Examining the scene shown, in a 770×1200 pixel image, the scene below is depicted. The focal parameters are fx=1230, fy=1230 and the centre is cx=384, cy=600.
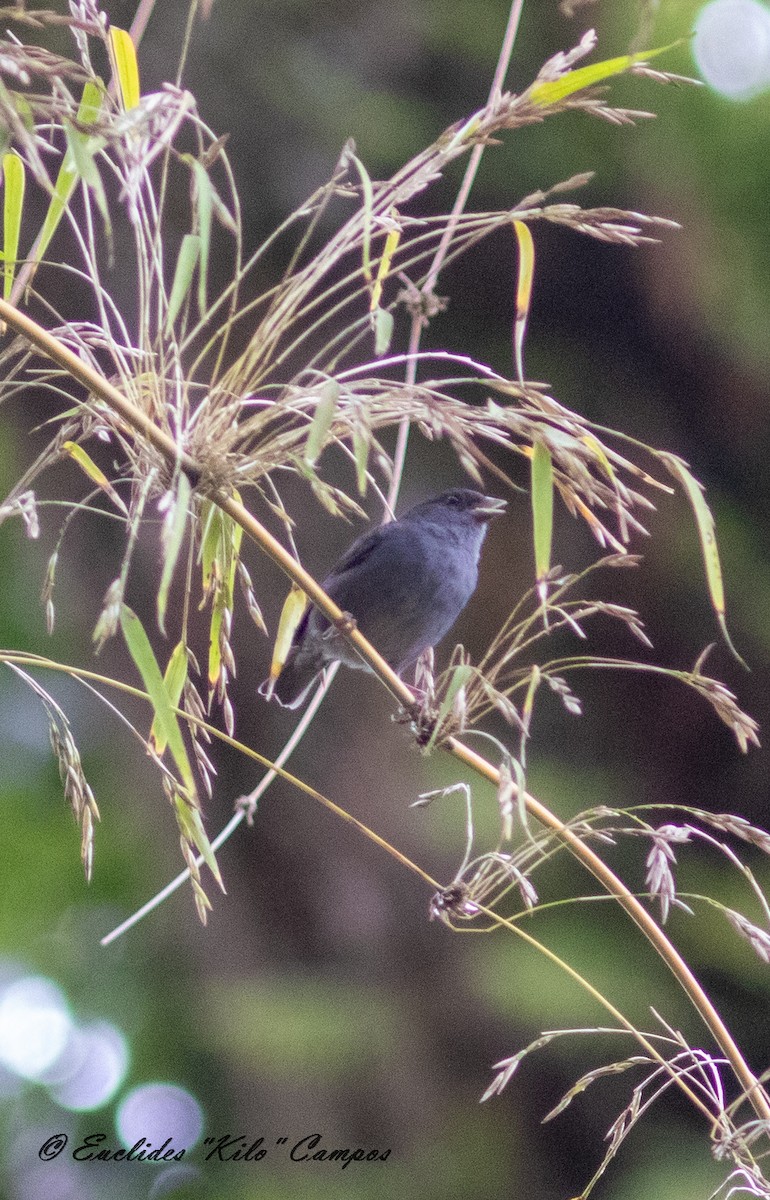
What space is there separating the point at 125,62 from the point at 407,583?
7.78 feet

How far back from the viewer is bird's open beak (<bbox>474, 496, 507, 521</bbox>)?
3851 mm

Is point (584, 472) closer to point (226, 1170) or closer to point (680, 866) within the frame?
point (680, 866)

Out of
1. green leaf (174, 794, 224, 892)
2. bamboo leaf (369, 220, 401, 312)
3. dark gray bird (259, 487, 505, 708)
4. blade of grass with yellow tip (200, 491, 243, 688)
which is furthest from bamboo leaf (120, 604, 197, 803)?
dark gray bird (259, 487, 505, 708)

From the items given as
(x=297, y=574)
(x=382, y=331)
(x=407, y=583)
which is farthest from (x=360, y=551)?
(x=382, y=331)

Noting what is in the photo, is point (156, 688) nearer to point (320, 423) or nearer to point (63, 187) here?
point (320, 423)

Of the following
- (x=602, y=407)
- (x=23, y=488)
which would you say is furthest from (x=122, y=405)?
(x=602, y=407)

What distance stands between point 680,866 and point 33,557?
3160mm

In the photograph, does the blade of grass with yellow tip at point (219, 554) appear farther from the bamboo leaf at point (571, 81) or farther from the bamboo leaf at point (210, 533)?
the bamboo leaf at point (571, 81)

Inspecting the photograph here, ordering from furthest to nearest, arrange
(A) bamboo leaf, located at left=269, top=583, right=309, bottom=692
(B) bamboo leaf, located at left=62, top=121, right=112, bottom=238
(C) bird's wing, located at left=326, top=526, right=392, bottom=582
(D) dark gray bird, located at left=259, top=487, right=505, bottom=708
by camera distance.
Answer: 1. (C) bird's wing, located at left=326, top=526, right=392, bottom=582
2. (D) dark gray bird, located at left=259, top=487, right=505, bottom=708
3. (A) bamboo leaf, located at left=269, top=583, right=309, bottom=692
4. (B) bamboo leaf, located at left=62, top=121, right=112, bottom=238

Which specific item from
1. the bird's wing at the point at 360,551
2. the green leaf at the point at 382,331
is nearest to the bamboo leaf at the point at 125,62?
the green leaf at the point at 382,331

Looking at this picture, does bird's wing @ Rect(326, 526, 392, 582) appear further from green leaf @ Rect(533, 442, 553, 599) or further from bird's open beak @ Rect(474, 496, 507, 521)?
green leaf @ Rect(533, 442, 553, 599)

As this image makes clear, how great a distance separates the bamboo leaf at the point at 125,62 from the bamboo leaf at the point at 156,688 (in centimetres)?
67

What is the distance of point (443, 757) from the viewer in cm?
518

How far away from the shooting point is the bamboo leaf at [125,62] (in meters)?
1.53
